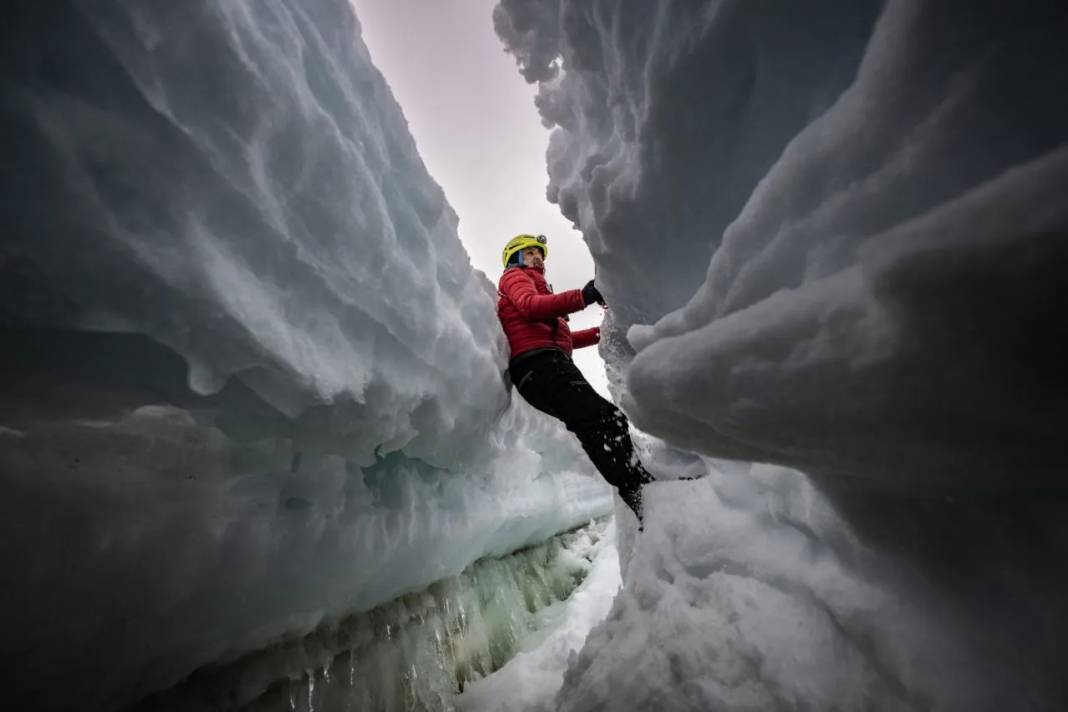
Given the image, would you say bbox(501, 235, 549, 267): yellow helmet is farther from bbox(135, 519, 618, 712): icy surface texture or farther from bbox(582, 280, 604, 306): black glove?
bbox(135, 519, 618, 712): icy surface texture

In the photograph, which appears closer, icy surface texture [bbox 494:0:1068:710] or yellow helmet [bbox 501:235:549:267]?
icy surface texture [bbox 494:0:1068:710]

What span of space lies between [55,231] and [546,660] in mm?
3795

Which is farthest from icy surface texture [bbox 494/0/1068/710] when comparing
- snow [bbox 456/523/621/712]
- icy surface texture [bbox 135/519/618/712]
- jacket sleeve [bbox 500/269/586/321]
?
icy surface texture [bbox 135/519/618/712]

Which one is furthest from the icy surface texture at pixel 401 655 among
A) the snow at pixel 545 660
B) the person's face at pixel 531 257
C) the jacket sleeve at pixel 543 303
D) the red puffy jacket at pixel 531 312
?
the person's face at pixel 531 257

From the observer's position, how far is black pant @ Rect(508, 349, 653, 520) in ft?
7.75

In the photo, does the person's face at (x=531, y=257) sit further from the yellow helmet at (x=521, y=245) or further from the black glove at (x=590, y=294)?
the black glove at (x=590, y=294)

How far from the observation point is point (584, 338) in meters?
4.29

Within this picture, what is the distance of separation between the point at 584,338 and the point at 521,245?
44.8 inches

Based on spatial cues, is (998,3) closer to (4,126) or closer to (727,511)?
(727,511)

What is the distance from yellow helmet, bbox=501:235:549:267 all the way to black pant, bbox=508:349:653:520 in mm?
1332

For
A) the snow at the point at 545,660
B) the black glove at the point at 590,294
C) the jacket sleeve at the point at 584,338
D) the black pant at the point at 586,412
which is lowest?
the snow at the point at 545,660

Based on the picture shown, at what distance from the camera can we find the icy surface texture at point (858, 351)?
0.52 meters

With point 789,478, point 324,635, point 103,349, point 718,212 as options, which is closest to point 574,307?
point 718,212

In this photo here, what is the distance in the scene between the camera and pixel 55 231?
41.3 inches
